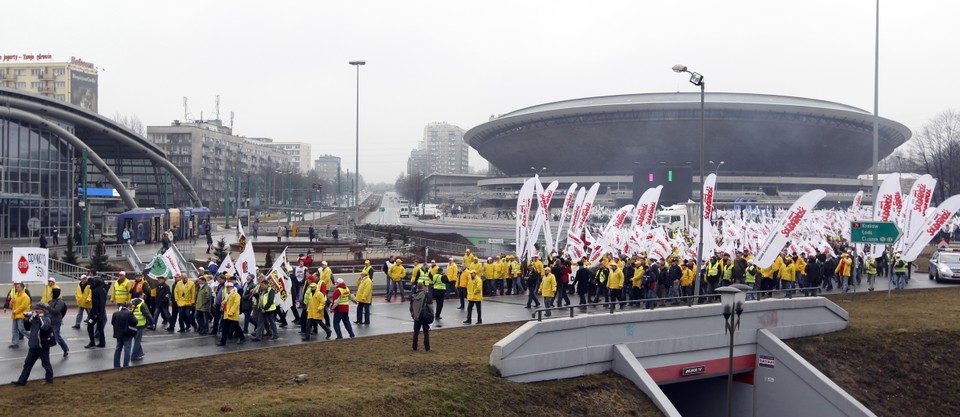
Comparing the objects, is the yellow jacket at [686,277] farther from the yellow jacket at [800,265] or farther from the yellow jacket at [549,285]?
the yellow jacket at [549,285]

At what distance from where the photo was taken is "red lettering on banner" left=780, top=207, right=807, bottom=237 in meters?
23.9

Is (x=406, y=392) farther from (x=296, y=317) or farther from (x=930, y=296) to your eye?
(x=930, y=296)

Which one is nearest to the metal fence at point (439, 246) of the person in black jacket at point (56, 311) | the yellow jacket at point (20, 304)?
the yellow jacket at point (20, 304)

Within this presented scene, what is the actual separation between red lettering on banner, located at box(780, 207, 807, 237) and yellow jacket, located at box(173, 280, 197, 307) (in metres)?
16.1

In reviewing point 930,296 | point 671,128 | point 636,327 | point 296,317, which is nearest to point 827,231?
point 930,296

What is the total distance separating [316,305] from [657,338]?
7.52 m

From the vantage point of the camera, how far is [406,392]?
42.1 feet

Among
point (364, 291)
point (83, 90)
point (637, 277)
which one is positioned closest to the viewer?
point (364, 291)

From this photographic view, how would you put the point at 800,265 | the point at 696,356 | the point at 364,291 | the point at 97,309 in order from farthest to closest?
the point at 800,265 < the point at 696,356 < the point at 364,291 < the point at 97,309

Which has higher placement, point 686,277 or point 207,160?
point 207,160

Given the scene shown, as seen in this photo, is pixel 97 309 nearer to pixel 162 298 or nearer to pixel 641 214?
pixel 162 298

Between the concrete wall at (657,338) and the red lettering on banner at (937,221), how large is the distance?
953 centimetres

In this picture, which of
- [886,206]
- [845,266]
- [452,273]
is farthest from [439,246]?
[886,206]

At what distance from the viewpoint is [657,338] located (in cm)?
1828
